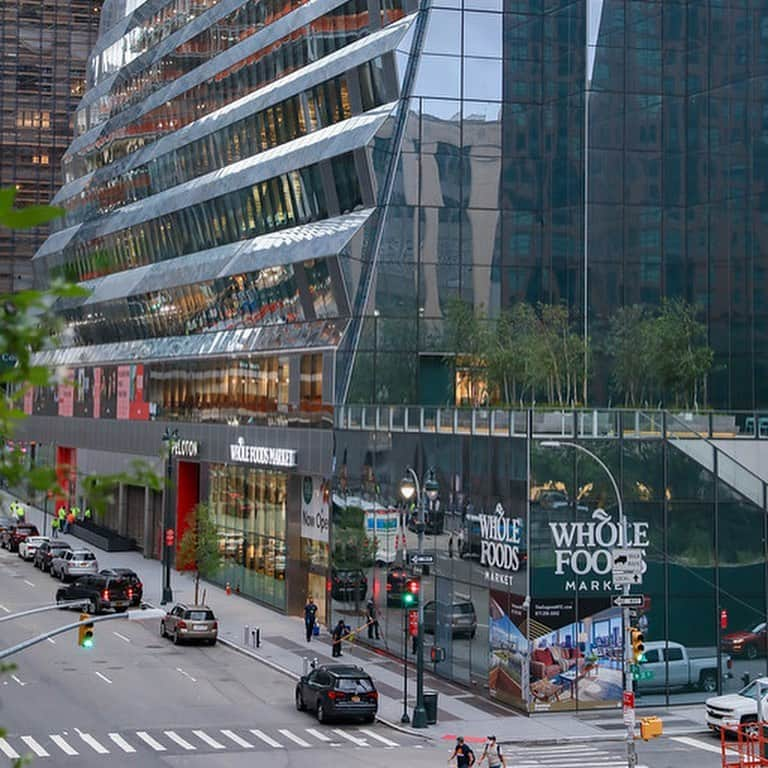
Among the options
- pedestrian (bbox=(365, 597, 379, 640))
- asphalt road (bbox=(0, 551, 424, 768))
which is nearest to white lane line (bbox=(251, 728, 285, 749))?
asphalt road (bbox=(0, 551, 424, 768))

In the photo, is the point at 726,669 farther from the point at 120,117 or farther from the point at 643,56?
the point at 120,117

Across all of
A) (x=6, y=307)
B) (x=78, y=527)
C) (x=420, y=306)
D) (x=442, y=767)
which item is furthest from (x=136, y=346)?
(x=6, y=307)

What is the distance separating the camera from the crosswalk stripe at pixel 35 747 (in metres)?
32.7

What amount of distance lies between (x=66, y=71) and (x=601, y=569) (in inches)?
4654

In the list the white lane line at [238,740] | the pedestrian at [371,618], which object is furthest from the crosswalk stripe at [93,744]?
the pedestrian at [371,618]

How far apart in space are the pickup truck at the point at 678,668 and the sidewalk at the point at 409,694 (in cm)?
81

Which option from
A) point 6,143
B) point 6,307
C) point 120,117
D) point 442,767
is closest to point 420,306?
point 442,767

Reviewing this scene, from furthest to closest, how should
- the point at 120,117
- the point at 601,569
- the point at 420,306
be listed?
the point at 120,117 < the point at 420,306 < the point at 601,569

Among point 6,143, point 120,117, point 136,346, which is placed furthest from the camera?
point 6,143

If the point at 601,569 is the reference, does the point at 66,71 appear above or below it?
above

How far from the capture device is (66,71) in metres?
146

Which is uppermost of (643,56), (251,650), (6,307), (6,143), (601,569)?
(6,143)

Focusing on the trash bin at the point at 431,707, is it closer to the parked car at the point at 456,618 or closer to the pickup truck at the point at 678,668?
the parked car at the point at 456,618

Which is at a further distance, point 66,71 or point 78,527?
point 66,71
